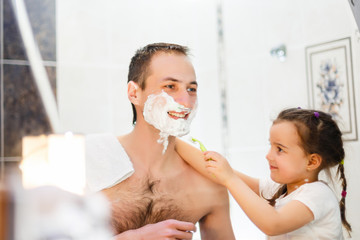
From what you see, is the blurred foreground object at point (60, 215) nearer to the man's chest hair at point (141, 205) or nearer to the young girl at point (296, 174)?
the man's chest hair at point (141, 205)

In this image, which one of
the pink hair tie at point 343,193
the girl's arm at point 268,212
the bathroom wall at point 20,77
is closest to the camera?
the girl's arm at point 268,212

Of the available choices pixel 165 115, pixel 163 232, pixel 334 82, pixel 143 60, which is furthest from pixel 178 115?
pixel 334 82

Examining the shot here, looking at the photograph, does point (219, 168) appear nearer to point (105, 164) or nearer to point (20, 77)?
point (105, 164)

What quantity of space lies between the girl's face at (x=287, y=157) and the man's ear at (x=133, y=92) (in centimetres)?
32

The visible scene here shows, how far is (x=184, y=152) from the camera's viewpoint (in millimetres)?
1025

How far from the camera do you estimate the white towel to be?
36.8 inches

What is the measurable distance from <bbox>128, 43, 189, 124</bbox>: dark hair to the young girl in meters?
0.18

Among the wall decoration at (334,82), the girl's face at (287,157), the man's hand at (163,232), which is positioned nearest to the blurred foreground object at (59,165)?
the man's hand at (163,232)

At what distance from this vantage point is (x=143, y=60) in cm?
97

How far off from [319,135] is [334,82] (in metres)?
0.18

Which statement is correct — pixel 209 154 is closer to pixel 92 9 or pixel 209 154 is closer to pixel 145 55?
pixel 145 55

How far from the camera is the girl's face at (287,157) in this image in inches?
38.6

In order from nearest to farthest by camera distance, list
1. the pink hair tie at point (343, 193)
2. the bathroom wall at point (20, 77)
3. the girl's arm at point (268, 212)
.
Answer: the girl's arm at point (268, 212) < the pink hair tie at point (343, 193) < the bathroom wall at point (20, 77)

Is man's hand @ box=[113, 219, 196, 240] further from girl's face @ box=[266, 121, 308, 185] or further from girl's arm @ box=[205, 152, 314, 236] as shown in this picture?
girl's face @ box=[266, 121, 308, 185]
